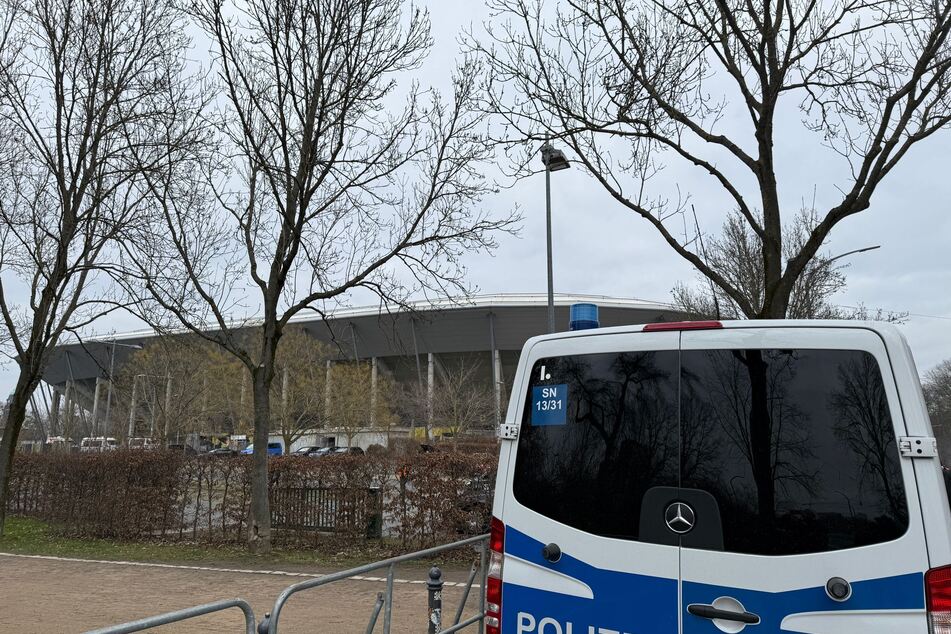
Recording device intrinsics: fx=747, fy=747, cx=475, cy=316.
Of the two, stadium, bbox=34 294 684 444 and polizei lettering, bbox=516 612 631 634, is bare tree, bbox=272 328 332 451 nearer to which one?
stadium, bbox=34 294 684 444

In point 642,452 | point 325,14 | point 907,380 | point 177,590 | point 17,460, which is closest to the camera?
point 907,380

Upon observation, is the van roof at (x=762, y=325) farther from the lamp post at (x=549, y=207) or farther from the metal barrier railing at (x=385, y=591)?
the lamp post at (x=549, y=207)

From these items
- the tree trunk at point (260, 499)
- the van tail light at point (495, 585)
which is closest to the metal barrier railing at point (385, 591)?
the van tail light at point (495, 585)

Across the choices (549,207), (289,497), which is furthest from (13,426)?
(549,207)

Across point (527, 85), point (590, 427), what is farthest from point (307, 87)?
point (590, 427)

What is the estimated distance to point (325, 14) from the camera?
1193 cm

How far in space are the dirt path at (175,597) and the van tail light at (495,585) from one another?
350 cm

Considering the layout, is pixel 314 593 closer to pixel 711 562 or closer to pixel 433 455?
pixel 433 455

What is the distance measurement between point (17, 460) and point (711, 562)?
21188 mm

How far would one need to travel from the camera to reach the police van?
8.44 feet

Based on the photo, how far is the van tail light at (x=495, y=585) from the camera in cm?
333

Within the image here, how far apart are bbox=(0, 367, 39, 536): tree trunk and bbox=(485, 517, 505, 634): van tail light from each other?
52.3 feet

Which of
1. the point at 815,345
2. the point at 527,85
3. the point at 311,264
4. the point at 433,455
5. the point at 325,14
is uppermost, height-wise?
the point at 325,14

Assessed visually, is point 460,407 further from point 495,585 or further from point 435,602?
point 495,585
